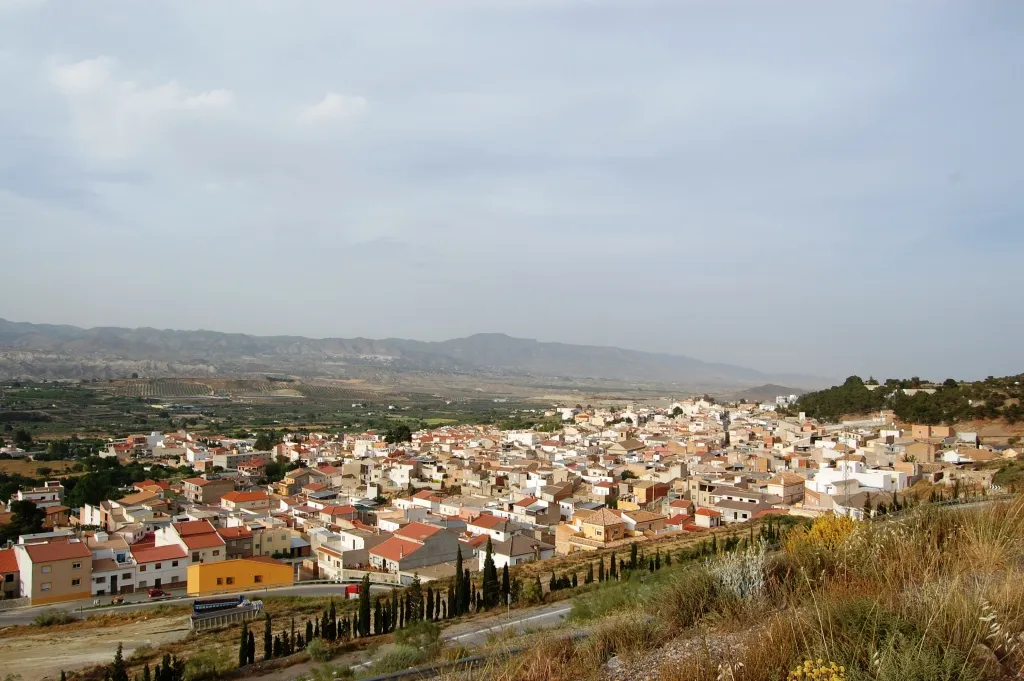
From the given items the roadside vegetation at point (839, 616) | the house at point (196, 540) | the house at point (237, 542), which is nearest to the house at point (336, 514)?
the house at point (237, 542)

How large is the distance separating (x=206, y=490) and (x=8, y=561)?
14.2m

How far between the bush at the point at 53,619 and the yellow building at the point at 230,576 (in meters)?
3.62

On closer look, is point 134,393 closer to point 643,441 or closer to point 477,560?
point 643,441

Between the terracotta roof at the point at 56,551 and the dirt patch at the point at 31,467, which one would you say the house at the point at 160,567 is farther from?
the dirt patch at the point at 31,467

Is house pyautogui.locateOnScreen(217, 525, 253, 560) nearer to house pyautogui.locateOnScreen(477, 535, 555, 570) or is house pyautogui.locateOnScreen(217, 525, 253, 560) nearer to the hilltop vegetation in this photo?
house pyautogui.locateOnScreen(477, 535, 555, 570)

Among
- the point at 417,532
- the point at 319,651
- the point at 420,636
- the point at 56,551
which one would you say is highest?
the point at 420,636

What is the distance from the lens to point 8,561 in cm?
2348

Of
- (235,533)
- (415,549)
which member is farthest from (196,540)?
(415,549)

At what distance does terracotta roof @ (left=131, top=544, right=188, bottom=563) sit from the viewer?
24.5 m

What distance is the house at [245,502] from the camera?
34844mm

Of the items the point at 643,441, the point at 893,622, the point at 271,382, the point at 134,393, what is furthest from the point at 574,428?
the point at 271,382

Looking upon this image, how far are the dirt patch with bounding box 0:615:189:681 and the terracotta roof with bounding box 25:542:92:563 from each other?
4231mm

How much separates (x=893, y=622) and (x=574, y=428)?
202 feet

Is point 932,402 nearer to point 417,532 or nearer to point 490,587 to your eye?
point 417,532
